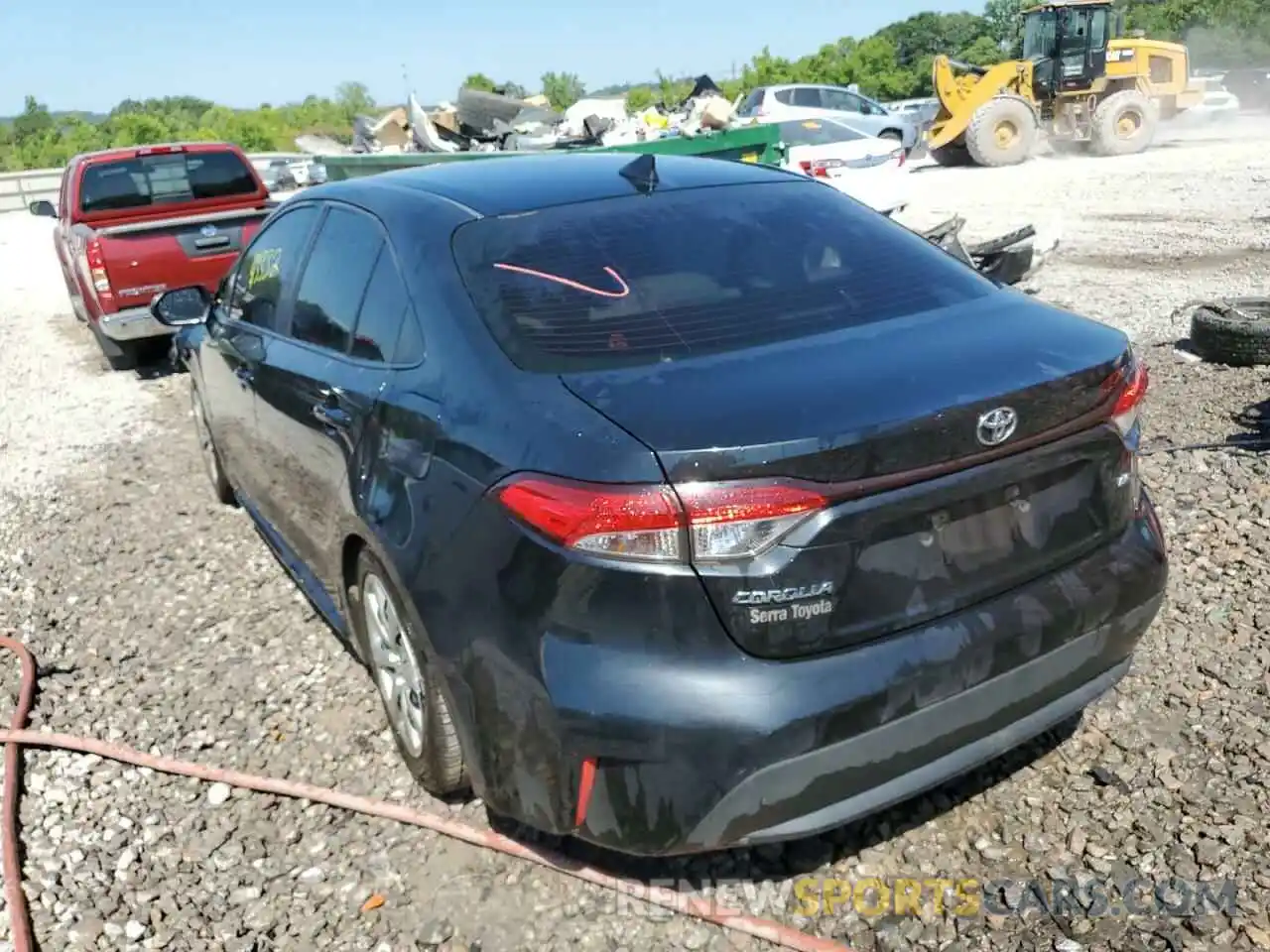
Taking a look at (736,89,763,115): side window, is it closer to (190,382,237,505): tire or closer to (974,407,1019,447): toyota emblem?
(190,382,237,505): tire

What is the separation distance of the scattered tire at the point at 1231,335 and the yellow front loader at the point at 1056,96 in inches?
639

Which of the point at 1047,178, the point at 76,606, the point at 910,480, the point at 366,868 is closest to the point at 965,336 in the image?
the point at 910,480

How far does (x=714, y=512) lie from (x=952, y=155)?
76.3 feet

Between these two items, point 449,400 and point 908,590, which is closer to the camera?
point 908,590

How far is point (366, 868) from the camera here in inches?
118

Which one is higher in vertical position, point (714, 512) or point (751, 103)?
point (714, 512)

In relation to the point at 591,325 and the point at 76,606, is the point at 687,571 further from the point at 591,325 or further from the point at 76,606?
the point at 76,606

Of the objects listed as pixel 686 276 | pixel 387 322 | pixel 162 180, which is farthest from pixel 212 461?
pixel 162 180

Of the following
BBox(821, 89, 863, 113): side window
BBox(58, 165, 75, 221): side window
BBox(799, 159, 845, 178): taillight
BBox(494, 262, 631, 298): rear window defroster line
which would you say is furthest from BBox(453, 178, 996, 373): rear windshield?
BBox(821, 89, 863, 113): side window

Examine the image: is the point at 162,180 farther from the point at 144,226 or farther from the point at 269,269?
the point at 269,269

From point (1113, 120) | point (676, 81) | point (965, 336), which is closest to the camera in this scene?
point (965, 336)

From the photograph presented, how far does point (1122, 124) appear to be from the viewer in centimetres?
2283

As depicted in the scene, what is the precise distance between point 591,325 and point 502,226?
540mm

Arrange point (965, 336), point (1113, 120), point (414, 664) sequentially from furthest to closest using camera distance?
1. point (1113, 120)
2. point (414, 664)
3. point (965, 336)
